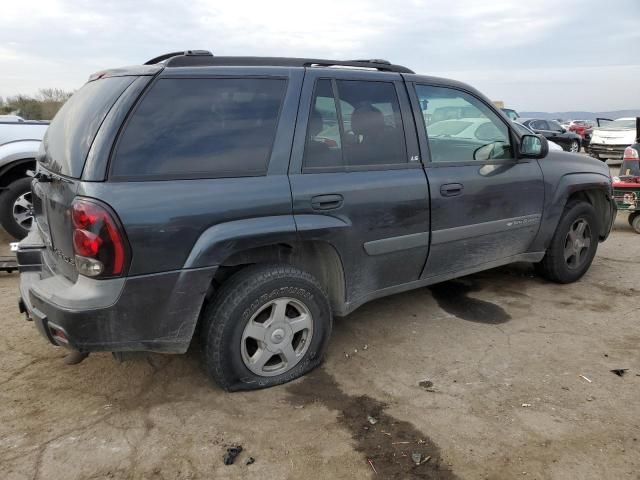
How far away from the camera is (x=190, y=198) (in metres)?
2.52

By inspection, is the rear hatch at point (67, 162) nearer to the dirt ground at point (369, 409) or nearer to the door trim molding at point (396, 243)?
the dirt ground at point (369, 409)

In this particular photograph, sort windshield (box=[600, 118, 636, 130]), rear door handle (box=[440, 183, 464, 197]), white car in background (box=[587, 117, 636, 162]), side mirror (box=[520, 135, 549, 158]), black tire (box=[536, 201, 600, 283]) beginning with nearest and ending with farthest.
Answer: rear door handle (box=[440, 183, 464, 197]) < side mirror (box=[520, 135, 549, 158]) < black tire (box=[536, 201, 600, 283]) < white car in background (box=[587, 117, 636, 162]) < windshield (box=[600, 118, 636, 130])

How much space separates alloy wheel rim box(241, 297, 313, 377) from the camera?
2.89 metres

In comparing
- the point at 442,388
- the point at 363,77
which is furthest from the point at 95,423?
the point at 363,77

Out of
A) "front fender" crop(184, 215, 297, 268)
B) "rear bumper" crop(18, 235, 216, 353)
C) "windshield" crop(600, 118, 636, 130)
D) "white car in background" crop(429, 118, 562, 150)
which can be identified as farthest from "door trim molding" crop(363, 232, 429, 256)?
"windshield" crop(600, 118, 636, 130)

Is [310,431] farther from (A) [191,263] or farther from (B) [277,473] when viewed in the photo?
(A) [191,263]

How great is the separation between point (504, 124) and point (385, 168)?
1413mm

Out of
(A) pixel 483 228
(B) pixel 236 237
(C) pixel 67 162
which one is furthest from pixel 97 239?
(A) pixel 483 228

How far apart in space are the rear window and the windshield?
59.6 feet

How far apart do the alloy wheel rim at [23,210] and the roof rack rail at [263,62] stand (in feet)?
12.0

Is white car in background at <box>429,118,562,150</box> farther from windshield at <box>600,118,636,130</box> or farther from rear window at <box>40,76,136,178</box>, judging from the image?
windshield at <box>600,118,636,130</box>

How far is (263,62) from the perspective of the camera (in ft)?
9.80

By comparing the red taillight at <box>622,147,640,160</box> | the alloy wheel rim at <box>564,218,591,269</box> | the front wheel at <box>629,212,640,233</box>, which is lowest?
the front wheel at <box>629,212,640,233</box>

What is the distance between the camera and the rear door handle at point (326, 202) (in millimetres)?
2916
